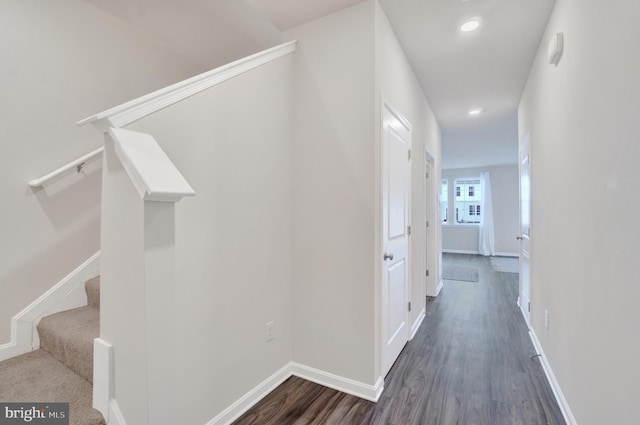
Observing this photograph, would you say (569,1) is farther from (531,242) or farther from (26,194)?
(26,194)

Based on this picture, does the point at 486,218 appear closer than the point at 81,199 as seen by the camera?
No

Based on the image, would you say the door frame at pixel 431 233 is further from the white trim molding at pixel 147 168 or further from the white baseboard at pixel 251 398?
the white trim molding at pixel 147 168

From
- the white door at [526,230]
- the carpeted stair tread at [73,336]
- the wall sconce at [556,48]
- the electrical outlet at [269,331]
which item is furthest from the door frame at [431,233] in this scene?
the carpeted stair tread at [73,336]

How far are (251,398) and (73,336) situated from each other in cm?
107

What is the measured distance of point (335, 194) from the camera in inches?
83.3

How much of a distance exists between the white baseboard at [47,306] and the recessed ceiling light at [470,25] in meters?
3.30

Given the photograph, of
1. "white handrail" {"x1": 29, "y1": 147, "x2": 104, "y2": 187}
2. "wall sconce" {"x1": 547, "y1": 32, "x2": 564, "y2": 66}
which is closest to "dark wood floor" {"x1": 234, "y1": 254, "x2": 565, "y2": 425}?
"white handrail" {"x1": 29, "y1": 147, "x2": 104, "y2": 187}

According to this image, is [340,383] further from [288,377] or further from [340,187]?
[340,187]

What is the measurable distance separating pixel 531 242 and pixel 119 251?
358cm

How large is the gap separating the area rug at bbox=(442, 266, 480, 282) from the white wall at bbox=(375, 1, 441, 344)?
4.58 ft

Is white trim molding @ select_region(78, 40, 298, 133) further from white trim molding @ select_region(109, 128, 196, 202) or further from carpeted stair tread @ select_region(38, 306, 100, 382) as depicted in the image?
carpeted stair tread @ select_region(38, 306, 100, 382)

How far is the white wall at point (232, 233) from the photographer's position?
1.51 metres

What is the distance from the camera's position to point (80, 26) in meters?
2.09

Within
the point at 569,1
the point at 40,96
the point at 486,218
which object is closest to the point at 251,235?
the point at 40,96
